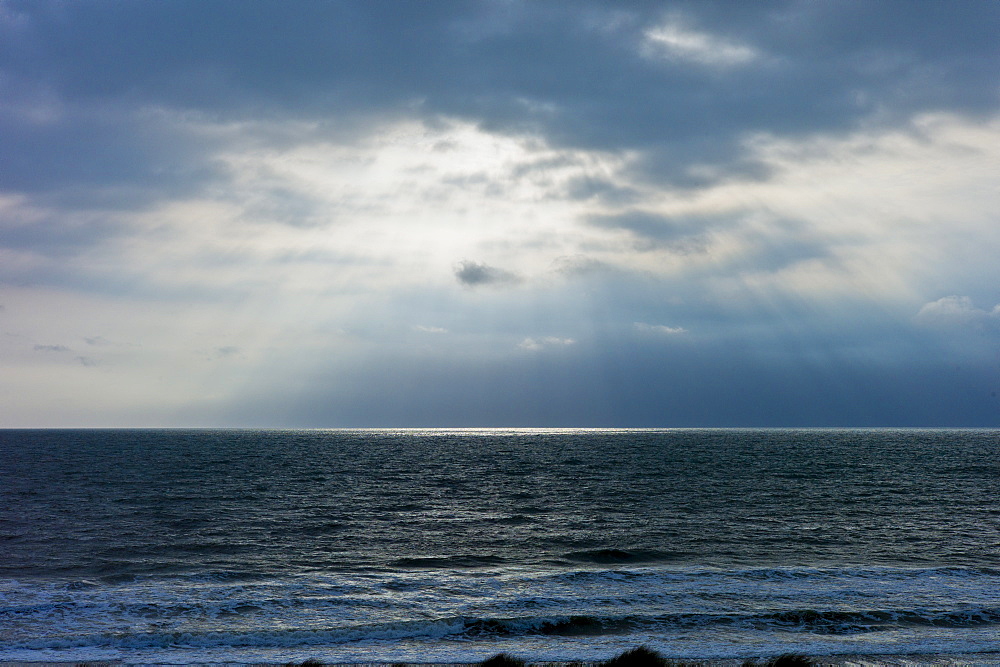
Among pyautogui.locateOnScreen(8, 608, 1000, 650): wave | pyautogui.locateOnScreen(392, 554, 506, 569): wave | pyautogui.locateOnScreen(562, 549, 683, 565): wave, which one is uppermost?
pyautogui.locateOnScreen(8, 608, 1000, 650): wave

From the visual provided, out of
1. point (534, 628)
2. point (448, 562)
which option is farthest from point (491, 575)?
point (534, 628)

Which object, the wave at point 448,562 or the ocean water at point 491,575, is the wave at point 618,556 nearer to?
the ocean water at point 491,575

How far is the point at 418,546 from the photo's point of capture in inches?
1412

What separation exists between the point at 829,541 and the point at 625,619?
62.5 feet

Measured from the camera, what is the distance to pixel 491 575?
29516mm

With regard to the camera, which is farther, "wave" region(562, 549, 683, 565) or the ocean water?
"wave" region(562, 549, 683, 565)

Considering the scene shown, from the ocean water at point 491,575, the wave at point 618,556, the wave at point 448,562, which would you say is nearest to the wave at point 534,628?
the ocean water at point 491,575

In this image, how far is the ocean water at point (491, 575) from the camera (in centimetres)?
2155

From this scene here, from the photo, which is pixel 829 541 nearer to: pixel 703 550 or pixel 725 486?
pixel 703 550

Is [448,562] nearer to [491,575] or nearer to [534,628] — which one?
[491,575]

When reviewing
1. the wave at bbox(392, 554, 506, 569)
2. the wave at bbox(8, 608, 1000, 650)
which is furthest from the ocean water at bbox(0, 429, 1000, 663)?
the wave at bbox(392, 554, 506, 569)

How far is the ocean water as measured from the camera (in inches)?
848

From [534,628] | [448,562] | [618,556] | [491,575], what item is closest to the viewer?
[534,628]

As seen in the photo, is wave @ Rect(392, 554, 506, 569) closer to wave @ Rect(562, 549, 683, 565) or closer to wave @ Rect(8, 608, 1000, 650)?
wave @ Rect(562, 549, 683, 565)
